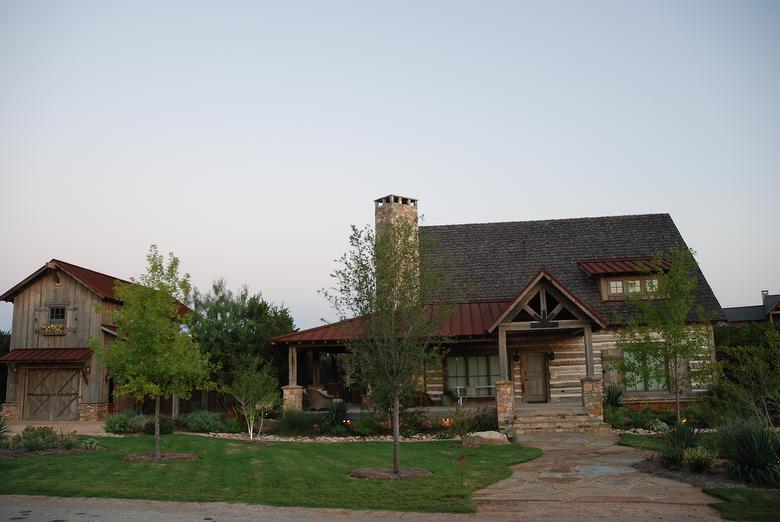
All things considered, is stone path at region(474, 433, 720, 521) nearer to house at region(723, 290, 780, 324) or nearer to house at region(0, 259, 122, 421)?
house at region(0, 259, 122, 421)

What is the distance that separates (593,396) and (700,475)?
833 cm

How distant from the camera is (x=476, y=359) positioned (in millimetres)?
25469

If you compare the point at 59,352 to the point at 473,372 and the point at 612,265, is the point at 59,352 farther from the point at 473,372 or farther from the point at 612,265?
the point at 612,265

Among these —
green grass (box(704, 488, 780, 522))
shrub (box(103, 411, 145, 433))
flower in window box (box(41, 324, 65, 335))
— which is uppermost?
flower in window box (box(41, 324, 65, 335))

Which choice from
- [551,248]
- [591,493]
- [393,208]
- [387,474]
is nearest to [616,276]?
[551,248]

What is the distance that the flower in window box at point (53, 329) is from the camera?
27391 millimetres

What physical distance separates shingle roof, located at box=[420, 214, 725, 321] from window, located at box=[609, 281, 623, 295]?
1.71ft

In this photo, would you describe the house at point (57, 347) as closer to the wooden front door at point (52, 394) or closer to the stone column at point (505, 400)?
the wooden front door at point (52, 394)

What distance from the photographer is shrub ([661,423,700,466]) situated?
1295 centimetres

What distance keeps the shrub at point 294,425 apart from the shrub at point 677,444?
1148 centimetres

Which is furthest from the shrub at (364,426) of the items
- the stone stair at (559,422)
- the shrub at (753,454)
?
the shrub at (753,454)

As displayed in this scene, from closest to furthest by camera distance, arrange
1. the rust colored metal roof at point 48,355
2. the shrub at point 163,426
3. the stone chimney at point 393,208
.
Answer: the shrub at point 163,426 → the rust colored metal roof at point 48,355 → the stone chimney at point 393,208

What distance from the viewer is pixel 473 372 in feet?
83.4

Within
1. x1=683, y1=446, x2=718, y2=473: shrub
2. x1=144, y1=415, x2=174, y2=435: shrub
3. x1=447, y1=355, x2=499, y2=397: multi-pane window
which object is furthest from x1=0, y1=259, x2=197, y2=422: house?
x1=683, y1=446, x2=718, y2=473: shrub
